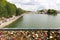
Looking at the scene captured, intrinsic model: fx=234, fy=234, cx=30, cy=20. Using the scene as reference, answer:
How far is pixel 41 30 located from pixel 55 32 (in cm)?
28

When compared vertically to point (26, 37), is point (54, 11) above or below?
below

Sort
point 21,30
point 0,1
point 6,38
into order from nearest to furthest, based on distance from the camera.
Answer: point 21,30
point 6,38
point 0,1

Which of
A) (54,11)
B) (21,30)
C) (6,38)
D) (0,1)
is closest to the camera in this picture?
(21,30)

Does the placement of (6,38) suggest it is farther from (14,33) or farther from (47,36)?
(47,36)

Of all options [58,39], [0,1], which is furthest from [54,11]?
[58,39]

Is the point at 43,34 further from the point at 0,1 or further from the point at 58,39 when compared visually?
the point at 0,1

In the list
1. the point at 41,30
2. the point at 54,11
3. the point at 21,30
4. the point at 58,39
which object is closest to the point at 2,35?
the point at 21,30

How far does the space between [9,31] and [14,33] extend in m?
0.12

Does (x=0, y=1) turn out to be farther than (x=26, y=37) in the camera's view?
Yes

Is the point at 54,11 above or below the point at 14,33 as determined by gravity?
below

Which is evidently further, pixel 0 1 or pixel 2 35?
pixel 0 1

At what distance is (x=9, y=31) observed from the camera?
13.8 feet

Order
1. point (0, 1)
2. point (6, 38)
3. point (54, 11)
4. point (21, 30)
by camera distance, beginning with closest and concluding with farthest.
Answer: point (21, 30) < point (6, 38) < point (0, 1) < point (54, 11)

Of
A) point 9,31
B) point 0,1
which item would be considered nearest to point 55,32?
point 9,31
